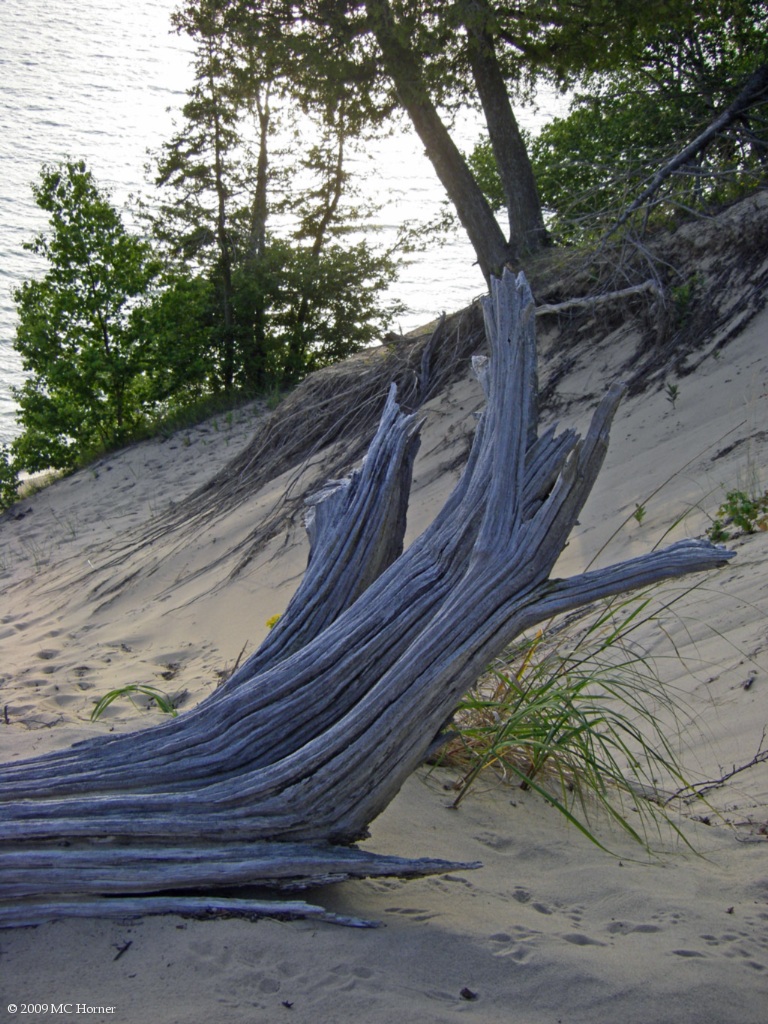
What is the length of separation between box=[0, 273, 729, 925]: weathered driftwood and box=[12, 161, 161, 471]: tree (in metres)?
12.1

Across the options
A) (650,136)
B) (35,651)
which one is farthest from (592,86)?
(35,651)

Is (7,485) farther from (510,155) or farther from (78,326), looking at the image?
(510,155)

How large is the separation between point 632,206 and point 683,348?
4.32ft

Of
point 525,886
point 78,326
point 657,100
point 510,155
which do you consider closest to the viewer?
point 525,886

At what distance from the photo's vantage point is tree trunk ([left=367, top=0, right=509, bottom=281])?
9234 millimetres

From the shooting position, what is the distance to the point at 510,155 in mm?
9570

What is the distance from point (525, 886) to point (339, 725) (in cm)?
69

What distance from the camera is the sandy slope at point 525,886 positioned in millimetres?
1903

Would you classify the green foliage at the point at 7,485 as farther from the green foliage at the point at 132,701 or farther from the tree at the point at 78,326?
the green foliage at the point at 132,701

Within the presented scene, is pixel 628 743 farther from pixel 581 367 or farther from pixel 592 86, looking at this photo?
pixel 592 86

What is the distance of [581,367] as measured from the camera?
24.7 ft

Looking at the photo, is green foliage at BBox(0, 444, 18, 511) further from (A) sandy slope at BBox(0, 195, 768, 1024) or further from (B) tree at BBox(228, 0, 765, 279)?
(A) sandy slope at BBox(0, 195, 768, 1024)

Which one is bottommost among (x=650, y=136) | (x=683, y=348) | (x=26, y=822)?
(x=26, y=822)

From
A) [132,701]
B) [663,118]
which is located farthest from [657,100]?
[132,701]
